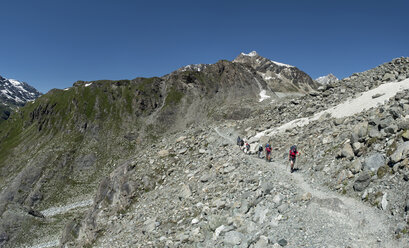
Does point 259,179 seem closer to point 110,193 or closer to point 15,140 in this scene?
point 110,193

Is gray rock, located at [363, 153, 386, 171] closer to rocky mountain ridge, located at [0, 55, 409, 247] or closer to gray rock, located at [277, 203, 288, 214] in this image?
rocky mountain ridge, located at [0, 55, 409, 247]

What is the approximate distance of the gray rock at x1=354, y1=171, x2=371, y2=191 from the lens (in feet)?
50.1

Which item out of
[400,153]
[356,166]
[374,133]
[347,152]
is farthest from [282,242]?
[374,133]

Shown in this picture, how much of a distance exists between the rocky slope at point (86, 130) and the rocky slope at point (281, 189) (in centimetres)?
4544

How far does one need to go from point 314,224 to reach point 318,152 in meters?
10.6

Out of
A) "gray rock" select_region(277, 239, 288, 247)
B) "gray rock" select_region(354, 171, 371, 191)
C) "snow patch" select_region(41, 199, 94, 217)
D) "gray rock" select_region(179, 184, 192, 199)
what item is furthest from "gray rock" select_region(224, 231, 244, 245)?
"snow patch" select_region(41, 199, 94, 217)

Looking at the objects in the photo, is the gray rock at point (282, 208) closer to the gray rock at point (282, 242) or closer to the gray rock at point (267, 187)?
the gray rock at point (267, 187)

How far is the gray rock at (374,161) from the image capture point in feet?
52.2

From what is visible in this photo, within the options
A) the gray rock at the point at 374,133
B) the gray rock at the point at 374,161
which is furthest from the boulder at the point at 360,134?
the gray rock at the point at 374,161

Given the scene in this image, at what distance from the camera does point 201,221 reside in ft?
61.8

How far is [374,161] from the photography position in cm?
1628

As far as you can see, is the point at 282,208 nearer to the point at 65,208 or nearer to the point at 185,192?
the point at 185,192

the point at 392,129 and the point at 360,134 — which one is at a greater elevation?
the point at 392,129

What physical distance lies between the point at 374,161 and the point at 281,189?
653 centimetres
